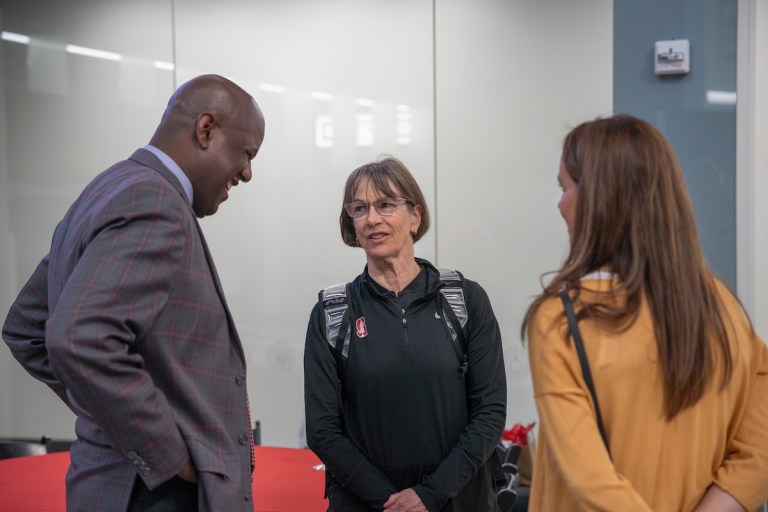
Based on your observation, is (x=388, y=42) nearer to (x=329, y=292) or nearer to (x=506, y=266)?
Answer: (x=506, y=266)

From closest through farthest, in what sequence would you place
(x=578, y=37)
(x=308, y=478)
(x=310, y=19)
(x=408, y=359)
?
1. (x=408, y=359)
2. (x=308, y=478)
3. (x=578, y=37)
4. (x=310, y=19)

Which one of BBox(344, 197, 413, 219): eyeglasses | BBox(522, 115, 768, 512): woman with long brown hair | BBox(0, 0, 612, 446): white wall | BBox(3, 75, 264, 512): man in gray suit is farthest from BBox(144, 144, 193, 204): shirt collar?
BBox(0, 0, 612, 446): white wall

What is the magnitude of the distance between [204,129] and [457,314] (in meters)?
1.03

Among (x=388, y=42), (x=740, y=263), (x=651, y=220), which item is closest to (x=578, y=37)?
(x=388, y=42)

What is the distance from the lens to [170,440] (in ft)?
5.41

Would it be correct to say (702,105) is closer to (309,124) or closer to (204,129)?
(309,124)

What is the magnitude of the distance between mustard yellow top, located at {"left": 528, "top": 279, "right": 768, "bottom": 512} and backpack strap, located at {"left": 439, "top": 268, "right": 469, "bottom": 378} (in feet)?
2.94

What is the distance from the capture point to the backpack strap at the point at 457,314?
2.56m

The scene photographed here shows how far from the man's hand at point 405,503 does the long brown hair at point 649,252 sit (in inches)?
38.1

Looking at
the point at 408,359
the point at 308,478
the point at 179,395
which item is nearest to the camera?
the point at 179,395

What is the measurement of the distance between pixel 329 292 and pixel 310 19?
311 centimetres

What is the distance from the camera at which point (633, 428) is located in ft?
5.17

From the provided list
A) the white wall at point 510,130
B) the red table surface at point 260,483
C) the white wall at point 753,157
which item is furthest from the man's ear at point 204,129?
the white wall at point 510,130

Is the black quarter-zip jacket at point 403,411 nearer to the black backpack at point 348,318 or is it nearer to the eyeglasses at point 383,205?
the black backpack at point 348,318
